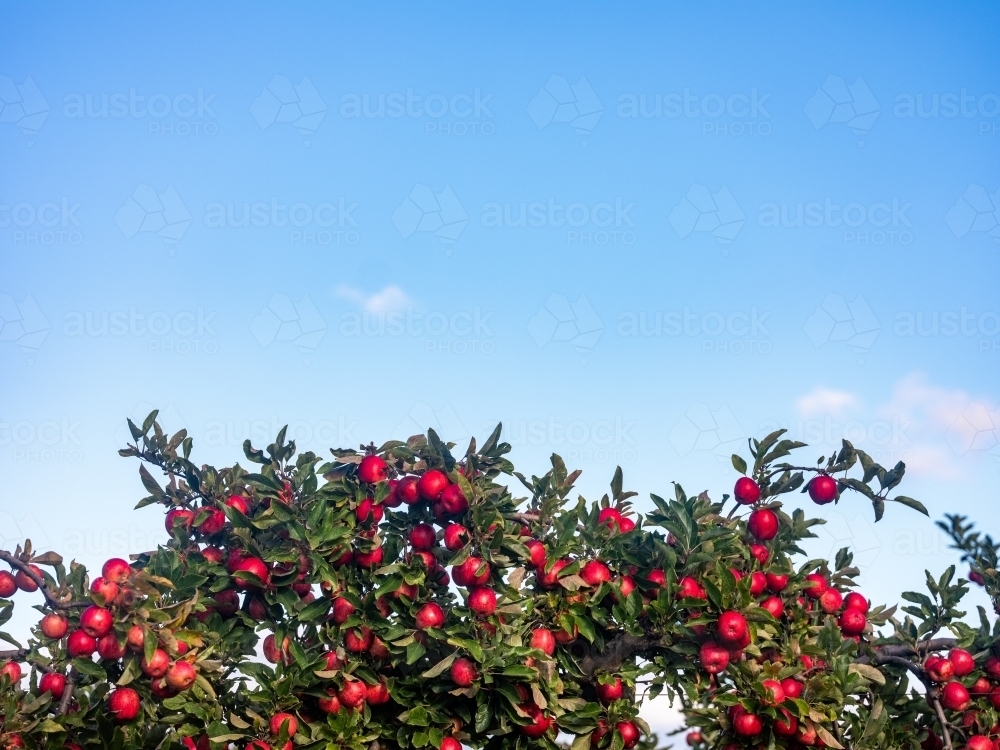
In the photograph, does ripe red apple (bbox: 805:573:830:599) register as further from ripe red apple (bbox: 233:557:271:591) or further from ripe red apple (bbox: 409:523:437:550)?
ripe red apple (bbox: 233:557:271:591)

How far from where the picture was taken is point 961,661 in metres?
6.66

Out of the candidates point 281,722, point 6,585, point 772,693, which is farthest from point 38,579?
point 772,693

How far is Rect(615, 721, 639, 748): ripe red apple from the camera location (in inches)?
244

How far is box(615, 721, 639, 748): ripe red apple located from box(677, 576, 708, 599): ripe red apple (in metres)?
0.90

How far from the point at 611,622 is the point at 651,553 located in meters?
0.52

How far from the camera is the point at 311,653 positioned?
610 centimetres

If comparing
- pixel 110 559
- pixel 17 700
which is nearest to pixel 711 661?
pixel 110 559

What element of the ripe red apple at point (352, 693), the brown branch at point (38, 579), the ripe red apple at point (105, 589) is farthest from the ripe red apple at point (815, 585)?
the brown branch at point (38, 579)

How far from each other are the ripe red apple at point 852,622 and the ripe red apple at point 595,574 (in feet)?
6.04

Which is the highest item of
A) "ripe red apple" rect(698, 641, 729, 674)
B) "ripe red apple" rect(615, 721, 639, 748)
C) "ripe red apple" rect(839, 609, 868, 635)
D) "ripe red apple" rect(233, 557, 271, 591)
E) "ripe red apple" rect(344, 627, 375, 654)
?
"ripe red apple" rect(233, 557, 271, 591)

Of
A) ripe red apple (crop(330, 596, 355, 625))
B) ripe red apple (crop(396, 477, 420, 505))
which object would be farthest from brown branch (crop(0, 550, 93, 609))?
ripe red apple (crop(396, 477, 420, 505))

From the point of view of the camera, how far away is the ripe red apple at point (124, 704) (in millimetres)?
5883

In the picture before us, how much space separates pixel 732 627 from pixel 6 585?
4.61m

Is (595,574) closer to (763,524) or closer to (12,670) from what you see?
(763,524)
